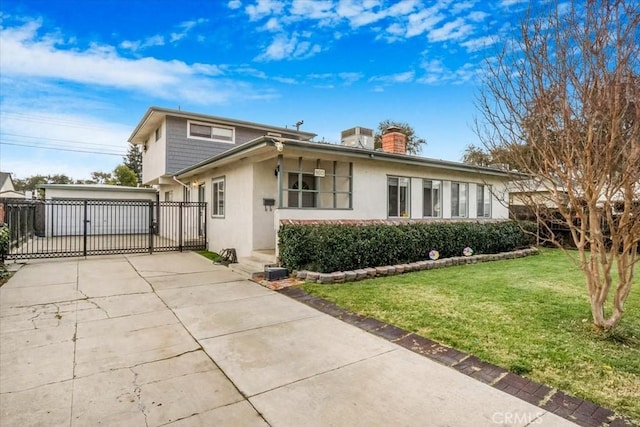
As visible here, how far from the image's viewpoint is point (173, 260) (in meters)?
9.78

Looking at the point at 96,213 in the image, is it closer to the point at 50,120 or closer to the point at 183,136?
the point at 183,136

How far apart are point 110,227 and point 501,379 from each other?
19.3 metres

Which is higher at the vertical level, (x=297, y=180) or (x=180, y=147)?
(x=180, y=147)

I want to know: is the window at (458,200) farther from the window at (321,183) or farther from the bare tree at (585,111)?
the bare tree at (585,111)

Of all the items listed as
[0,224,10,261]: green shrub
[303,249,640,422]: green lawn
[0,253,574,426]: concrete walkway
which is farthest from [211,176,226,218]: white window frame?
[0,253,574,426]: concrete walkway

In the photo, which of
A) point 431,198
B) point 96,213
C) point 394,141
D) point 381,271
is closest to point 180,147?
point 96,213

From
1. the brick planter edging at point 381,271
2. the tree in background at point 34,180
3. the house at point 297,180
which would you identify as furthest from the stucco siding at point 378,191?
the tree in background at point 34,180

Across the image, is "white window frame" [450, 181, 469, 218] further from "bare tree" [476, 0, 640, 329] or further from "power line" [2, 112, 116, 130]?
"power line" [2, 112, 116, 130]

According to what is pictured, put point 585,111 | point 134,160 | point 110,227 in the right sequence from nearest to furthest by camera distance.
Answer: point 585,111 < point 110,227 < point 134,160

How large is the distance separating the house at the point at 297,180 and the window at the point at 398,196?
32mm

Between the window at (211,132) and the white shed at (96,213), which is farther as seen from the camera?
the white shed at (96,213)

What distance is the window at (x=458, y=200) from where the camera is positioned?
A: 40.2ft

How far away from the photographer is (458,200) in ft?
40.8

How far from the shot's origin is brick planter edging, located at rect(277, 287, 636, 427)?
→ 8.01ft
